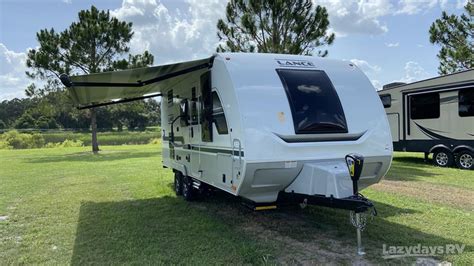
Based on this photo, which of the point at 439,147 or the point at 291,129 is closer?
the point at 291,129

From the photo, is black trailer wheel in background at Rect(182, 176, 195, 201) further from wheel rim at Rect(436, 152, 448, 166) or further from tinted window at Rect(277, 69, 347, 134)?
wheel rim at Rect(436, 152, 448, 166)

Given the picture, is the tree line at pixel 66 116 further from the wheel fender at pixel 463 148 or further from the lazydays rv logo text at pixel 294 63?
the lazydays rv logo text at pixel 294 63

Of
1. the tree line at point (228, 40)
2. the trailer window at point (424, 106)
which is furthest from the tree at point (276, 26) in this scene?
the trailer window at point (424, 106)

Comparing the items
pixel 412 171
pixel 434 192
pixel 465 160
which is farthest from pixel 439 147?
pixel 434 192

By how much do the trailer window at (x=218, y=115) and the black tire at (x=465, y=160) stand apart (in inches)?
374

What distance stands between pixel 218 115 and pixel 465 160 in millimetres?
9723

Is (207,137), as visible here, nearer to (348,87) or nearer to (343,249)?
(348,87)

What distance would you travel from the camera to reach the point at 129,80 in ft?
23.8

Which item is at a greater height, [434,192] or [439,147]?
[439,147]

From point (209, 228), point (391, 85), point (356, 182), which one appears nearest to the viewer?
point (356, 182)

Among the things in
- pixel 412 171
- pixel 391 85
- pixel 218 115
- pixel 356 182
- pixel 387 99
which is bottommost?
pixel 412 171

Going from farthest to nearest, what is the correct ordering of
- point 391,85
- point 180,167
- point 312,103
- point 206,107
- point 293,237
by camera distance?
1. point 391,85
2. point 180,167
3. point 206,107
4. point 293,237
5. point 312,103

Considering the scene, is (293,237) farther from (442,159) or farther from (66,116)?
(66,116)

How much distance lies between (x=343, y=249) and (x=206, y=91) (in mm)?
2913
